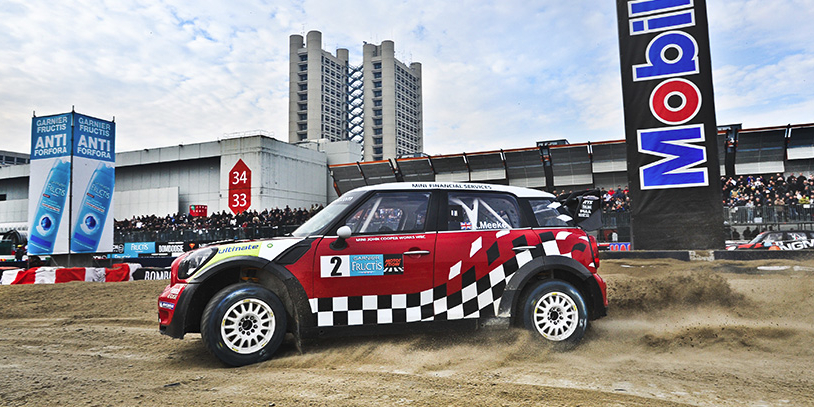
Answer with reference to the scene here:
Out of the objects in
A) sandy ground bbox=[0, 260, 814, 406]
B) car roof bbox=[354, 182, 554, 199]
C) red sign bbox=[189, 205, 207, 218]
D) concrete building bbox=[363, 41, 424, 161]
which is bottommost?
sandy ground bbox=[0, 260, 814, 406]

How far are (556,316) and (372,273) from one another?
6.34 ft

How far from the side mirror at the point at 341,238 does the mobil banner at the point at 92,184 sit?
50.6 ft

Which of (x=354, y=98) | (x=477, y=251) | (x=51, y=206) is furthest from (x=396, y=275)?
(x=354, y=98)

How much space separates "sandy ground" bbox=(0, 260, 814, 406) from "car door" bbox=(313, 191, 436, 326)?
376 mm

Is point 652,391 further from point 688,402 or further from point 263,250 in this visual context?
point 263,250

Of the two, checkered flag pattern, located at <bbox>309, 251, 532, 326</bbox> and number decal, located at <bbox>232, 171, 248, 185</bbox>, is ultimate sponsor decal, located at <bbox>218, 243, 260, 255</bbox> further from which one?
number decal, located at <bbox>232, 171, 248, 185</bbox>

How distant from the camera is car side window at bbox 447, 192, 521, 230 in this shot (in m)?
5.02

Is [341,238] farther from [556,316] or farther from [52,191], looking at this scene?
[52,191]

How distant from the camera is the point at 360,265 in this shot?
462cm

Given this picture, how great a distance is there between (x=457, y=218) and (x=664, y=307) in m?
3.51

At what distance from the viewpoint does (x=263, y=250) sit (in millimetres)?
4594

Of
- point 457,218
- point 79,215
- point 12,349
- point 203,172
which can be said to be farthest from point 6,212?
point 457,218

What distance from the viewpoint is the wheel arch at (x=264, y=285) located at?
14.7 ft

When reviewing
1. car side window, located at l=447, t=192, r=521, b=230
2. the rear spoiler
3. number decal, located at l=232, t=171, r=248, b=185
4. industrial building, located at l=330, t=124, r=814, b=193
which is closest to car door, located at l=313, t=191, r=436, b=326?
car side window, located at l=447, t=192, r=521, b=230
